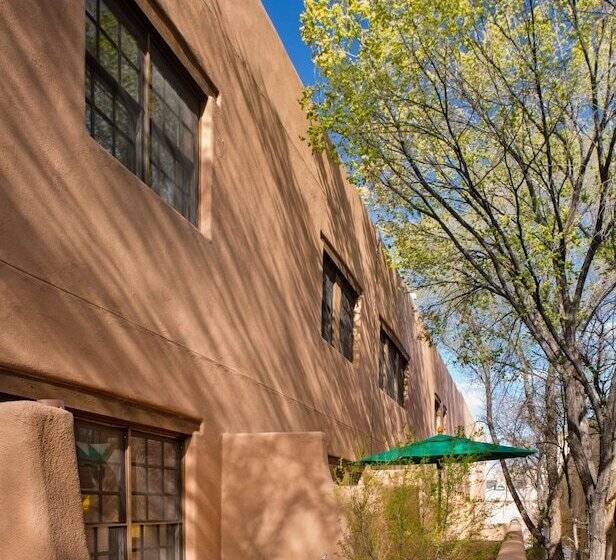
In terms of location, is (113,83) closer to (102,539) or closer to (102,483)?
(102,483)

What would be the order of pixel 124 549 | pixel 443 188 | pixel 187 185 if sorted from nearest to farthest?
pixel 124 549, pixel 187 185, pixel 443 188

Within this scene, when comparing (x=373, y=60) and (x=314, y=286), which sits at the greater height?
(x=373, y=60)

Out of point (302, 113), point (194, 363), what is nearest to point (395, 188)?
point (302, 113)

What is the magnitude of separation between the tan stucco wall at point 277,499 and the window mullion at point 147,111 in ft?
8.51

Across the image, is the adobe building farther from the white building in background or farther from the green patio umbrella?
the white building in background

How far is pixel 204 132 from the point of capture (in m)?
8.52

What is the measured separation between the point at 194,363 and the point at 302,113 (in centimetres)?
602

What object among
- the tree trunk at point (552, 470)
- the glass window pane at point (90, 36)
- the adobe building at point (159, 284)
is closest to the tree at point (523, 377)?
the tree trunk at point (552, 470)

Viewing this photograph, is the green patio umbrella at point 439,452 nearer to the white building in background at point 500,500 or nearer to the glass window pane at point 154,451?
the white building in background at point 500,500

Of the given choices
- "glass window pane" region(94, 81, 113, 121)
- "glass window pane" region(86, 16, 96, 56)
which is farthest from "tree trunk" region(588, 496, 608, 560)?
"glass window pane" region(86, 16, 96, 56)

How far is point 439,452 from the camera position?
11.0 metres

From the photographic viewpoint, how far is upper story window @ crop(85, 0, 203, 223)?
21.1ft

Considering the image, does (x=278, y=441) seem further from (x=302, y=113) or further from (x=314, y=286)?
(x=302, y=113)

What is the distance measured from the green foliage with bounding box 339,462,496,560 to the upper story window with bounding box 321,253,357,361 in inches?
189
